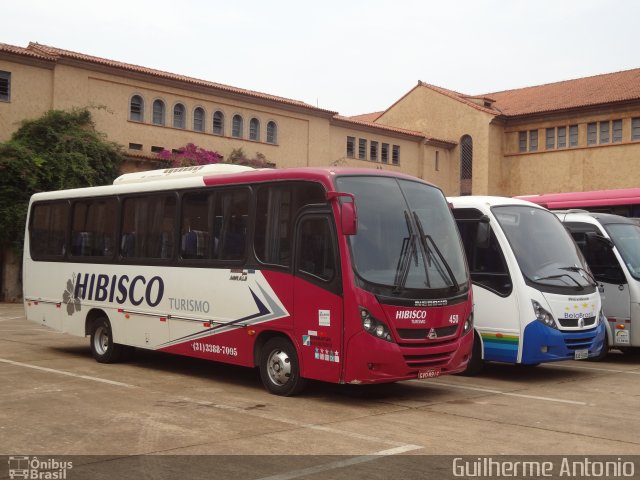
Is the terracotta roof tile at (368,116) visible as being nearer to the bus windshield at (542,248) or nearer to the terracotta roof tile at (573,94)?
the terracotta roof tile at (573,94)

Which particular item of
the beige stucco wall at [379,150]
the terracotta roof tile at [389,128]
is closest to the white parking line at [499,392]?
the beige stucco wall at [379,150]

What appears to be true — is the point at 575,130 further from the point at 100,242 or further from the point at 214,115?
the point at 100,242

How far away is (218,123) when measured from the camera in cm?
4481

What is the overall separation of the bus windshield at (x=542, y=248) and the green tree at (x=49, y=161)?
25969 mm

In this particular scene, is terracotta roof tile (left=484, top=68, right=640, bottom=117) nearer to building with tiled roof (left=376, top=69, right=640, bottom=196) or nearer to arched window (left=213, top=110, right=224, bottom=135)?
building with tiled roof (left=376, top=69, right=640, bottom=196)

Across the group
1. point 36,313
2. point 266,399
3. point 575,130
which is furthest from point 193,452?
point 575,130

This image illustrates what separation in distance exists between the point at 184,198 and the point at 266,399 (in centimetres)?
365

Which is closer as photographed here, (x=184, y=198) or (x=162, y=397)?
(x=162, y=397)

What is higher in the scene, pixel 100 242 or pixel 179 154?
pixel 179 154

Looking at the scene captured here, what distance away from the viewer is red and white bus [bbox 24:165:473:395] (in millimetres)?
9852

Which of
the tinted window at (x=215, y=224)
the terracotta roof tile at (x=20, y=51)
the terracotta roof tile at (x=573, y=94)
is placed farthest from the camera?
the terracotta roof tile at (x=573, y=94)

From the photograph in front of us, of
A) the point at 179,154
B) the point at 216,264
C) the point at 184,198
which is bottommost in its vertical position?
the point at 216,264

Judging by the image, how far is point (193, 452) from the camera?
7.39 m

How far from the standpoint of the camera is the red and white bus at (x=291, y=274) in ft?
32.3
